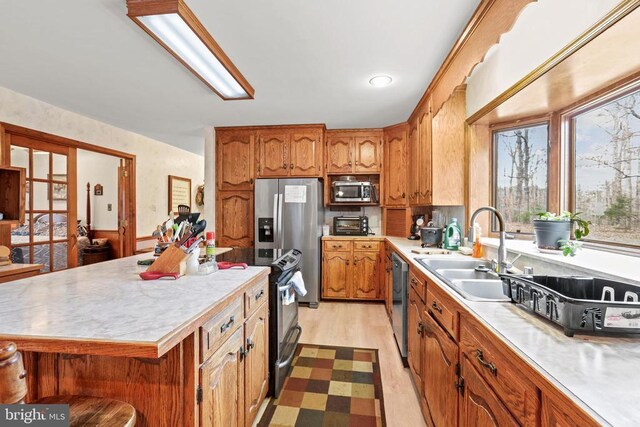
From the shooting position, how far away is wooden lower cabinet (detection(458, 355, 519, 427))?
33.4 inches

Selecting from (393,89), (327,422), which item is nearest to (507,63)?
(393,89)

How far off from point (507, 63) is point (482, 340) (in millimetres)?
1931

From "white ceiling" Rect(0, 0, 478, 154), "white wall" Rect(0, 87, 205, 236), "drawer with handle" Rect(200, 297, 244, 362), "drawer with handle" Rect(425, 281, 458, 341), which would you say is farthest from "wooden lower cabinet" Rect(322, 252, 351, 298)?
"white wall" Rect(0, 87, 205, 236)

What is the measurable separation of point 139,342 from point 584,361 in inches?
44.1

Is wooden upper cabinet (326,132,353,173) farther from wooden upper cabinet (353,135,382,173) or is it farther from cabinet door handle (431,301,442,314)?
cabinet door handle (431,301,442,314)

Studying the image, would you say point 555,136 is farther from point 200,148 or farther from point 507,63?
point 200,148

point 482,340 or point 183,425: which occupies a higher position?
point 482,340

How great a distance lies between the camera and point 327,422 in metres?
1.68

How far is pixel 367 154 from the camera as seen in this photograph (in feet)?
13.0

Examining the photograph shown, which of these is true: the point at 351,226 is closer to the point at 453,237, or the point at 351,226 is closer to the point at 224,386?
the point at 453,237

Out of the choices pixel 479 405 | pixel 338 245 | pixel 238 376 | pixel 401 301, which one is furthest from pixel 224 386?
pixel 338 245

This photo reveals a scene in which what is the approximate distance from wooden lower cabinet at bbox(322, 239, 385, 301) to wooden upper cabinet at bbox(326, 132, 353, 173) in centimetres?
101

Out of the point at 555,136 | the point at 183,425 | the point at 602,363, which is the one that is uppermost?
the point at 555,136

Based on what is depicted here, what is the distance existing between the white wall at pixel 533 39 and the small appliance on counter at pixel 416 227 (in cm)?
142
